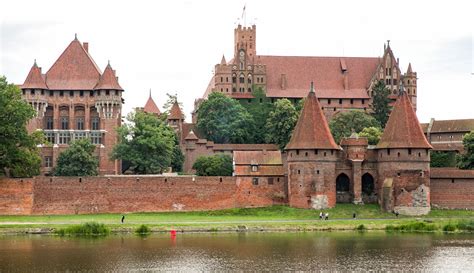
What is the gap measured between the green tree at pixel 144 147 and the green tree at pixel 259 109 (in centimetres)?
1776

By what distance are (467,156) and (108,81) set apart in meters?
33.6

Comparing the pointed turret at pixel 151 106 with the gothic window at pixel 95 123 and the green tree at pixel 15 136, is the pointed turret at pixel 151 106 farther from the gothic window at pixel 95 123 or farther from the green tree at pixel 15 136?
the green tree at pixel 15 136

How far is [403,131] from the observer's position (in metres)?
70.9

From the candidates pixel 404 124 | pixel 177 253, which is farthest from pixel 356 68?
pixel 177 253

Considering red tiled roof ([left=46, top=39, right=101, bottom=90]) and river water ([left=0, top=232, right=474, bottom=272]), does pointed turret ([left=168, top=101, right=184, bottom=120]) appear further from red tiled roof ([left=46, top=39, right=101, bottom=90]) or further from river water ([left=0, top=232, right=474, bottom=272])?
river water ([left=0, top=232, right=474, bottom=272])

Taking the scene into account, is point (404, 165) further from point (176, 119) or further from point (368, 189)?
point (176, 119)

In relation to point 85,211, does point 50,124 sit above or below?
above

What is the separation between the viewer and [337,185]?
242 ft

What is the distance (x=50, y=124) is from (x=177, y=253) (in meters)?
46.6

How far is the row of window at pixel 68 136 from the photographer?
303ft

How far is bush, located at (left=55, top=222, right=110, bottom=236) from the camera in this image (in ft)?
195

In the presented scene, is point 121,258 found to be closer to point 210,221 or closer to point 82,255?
point 82,255

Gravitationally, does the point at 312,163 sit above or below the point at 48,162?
below

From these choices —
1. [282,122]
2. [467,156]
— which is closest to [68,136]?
[282,122]
